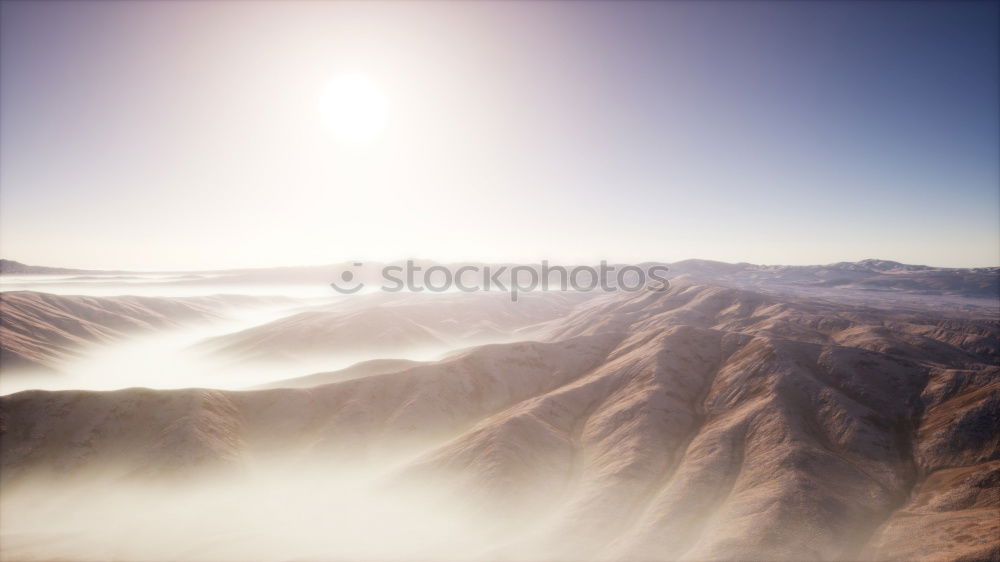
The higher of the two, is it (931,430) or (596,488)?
(931,430)

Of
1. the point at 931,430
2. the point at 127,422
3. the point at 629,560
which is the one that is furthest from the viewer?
the point at 127,422

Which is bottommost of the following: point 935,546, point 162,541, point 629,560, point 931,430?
point 162,541

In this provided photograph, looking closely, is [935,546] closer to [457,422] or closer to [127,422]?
[457,422]

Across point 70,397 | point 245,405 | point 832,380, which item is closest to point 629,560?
point 832,380

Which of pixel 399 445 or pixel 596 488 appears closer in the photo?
pixel 596 488

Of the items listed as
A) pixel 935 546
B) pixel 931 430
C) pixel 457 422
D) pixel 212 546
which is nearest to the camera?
pixel 935 546

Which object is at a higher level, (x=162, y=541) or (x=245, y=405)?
(x=245, y=405)

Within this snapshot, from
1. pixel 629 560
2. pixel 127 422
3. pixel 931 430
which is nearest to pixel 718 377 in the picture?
pixel 931 430

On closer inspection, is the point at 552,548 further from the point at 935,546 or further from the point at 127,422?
the point at 127,422

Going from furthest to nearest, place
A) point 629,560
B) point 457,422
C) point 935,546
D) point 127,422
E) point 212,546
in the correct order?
point 457,422
point 127,422
point 212,546
point 629,560
point 935,546
